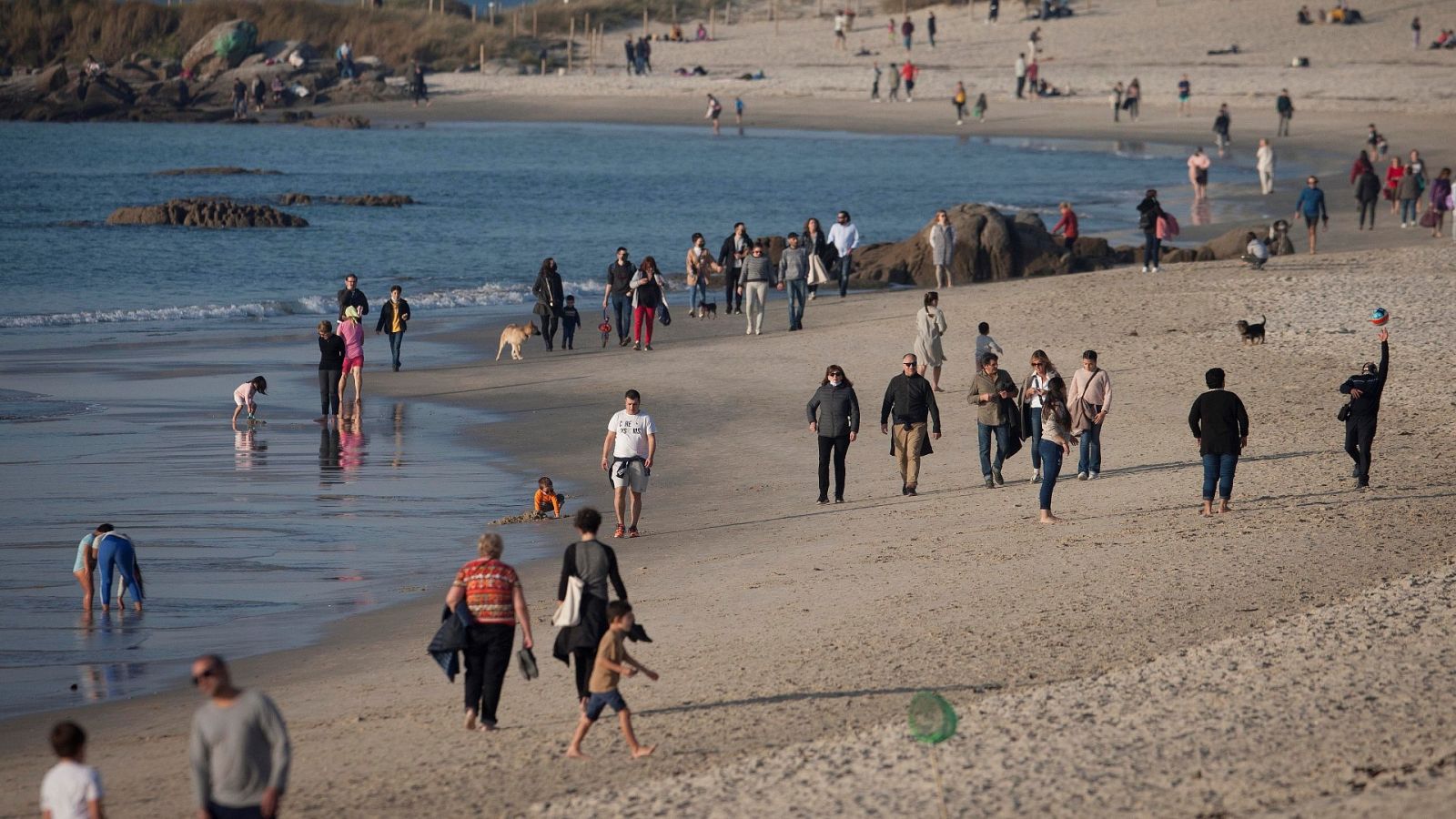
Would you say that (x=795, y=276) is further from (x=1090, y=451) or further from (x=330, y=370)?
(x=1090, y=451)

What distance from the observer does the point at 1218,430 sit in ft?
47.1

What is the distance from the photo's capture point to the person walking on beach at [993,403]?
53.6 feet

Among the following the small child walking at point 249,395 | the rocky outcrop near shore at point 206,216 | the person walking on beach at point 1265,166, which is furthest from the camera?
the rocky outcrop near shore at point 206,216

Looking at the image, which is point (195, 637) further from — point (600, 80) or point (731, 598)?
point (600, 80)

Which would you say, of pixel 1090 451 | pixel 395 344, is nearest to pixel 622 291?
pixel 395 344

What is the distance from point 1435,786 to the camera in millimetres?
8125

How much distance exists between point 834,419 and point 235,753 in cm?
985

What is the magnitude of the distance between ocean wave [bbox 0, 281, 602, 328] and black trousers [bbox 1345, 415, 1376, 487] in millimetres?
21125

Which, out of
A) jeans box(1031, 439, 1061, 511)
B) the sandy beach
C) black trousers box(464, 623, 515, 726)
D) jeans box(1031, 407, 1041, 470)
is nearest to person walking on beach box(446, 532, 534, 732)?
black trousers box(464, 623, 515, 726)

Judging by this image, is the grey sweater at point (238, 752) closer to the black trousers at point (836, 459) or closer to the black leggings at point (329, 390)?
the black trousers at point (836, 459)

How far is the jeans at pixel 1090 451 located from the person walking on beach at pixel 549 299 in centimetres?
1113

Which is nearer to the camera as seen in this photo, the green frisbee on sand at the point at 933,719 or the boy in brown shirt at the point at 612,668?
the green frisbee on sand at the point at 933,719

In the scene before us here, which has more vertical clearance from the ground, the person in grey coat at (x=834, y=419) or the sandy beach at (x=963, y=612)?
the person in grey coat at (x=834, y=419)

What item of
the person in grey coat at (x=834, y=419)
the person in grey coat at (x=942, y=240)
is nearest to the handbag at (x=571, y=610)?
the person in grey coat at (x=834, y=419)
